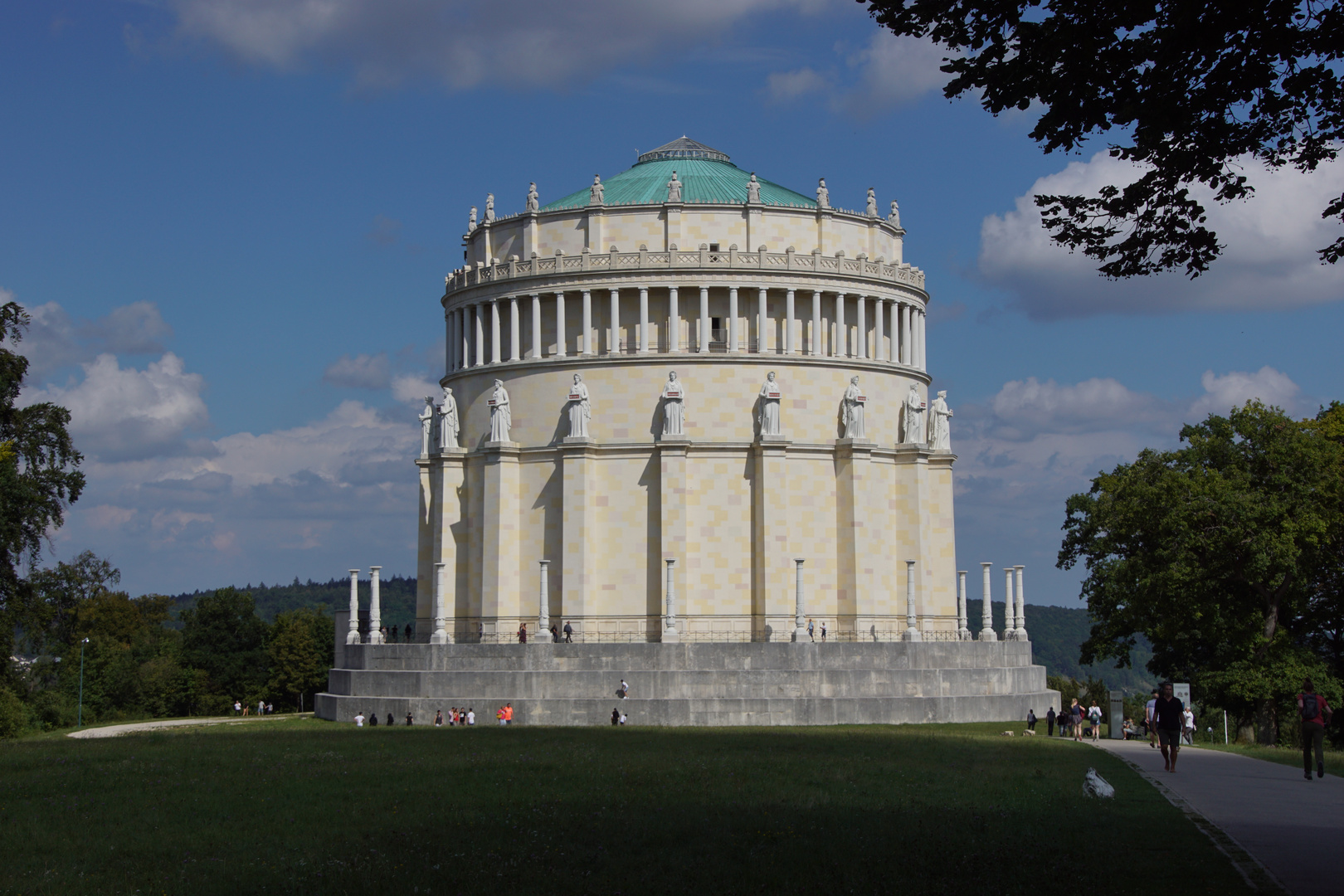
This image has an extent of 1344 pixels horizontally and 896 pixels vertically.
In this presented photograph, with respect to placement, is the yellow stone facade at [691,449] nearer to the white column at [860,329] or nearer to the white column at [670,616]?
the white column at [860,329]

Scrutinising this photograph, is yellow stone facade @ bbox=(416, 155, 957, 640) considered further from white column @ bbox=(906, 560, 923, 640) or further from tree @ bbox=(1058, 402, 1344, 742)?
tree @ bbox=(1058, 402, 1344, 742)

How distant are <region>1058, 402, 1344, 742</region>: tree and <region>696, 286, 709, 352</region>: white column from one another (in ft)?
58.8

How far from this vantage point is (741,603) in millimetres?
59406

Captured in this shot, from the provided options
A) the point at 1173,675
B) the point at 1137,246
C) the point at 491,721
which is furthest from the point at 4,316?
the point at 1173,675

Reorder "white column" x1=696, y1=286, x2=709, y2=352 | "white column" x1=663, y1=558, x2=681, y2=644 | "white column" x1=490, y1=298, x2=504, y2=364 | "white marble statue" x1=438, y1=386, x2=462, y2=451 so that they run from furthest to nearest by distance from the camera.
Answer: "white marble statue" x1=438, y1=386, x2=462, y2=451 < "white column" x1=490, y1=298, x2=504, y2=364 < "white column" x1=696, y1=286, x2=709, y2=352 < "white column" x1=663, y1=558, x2=681, y2=644

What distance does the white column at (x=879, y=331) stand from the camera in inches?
2552

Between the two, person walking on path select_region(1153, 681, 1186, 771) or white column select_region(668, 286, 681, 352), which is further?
white column select_region(668, 286, 681, 352)

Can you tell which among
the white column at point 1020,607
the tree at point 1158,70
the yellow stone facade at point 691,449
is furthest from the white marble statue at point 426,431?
the tree at point 1158,70

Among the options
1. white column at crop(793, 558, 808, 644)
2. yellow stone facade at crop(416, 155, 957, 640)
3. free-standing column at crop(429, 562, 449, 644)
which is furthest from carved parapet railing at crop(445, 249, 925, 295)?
white column at crop(793, 558, 808, 644)

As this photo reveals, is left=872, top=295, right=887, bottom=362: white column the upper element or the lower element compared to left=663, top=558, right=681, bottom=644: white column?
upper

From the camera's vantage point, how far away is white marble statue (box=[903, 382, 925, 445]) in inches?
2542

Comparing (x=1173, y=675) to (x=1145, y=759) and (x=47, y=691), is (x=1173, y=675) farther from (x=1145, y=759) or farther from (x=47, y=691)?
(x=47, y=691)

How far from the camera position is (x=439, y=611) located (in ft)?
196

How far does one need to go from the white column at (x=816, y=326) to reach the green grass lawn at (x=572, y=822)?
30.6m
